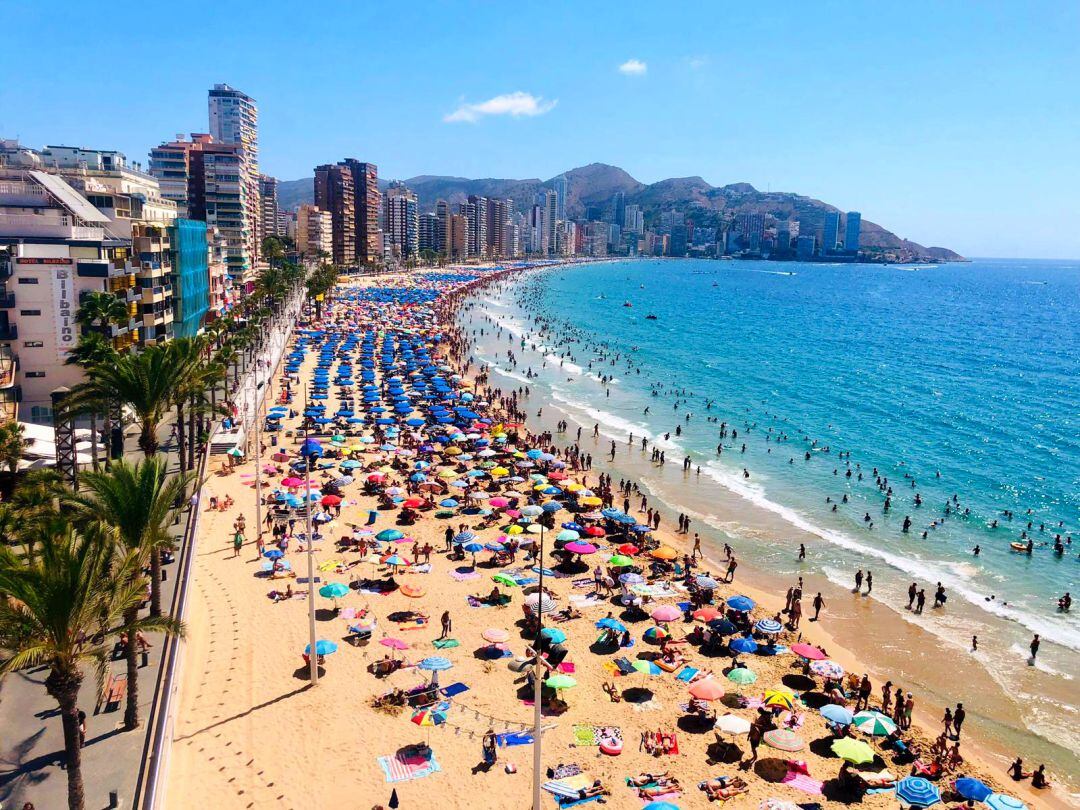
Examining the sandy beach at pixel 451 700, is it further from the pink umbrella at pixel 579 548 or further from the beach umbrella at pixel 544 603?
the pink umbrella at pixel 579 548

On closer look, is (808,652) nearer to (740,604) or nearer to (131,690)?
(740,604)

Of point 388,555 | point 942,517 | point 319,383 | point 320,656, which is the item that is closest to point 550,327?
point 319,383

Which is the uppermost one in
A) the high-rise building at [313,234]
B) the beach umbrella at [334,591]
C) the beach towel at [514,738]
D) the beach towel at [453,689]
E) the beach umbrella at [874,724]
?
the high-rise building at [313,234]

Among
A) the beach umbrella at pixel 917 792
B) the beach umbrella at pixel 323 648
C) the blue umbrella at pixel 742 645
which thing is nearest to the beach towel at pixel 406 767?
the beach umbrella at pixel 323 648

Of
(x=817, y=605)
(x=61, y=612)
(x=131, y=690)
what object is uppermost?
(x=61, y=612)

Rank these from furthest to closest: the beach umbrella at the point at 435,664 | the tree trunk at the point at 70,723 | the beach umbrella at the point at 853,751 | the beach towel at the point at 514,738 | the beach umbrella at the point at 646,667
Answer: the beach umbrella at the point at 646,667
the beach umbrella at the point at 435,664
the beach towel at the point at 514,738
the beach umbrella at the point at 853,751
the tree trunk at the point at 70,723

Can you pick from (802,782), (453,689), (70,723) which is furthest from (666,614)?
(70,723)
